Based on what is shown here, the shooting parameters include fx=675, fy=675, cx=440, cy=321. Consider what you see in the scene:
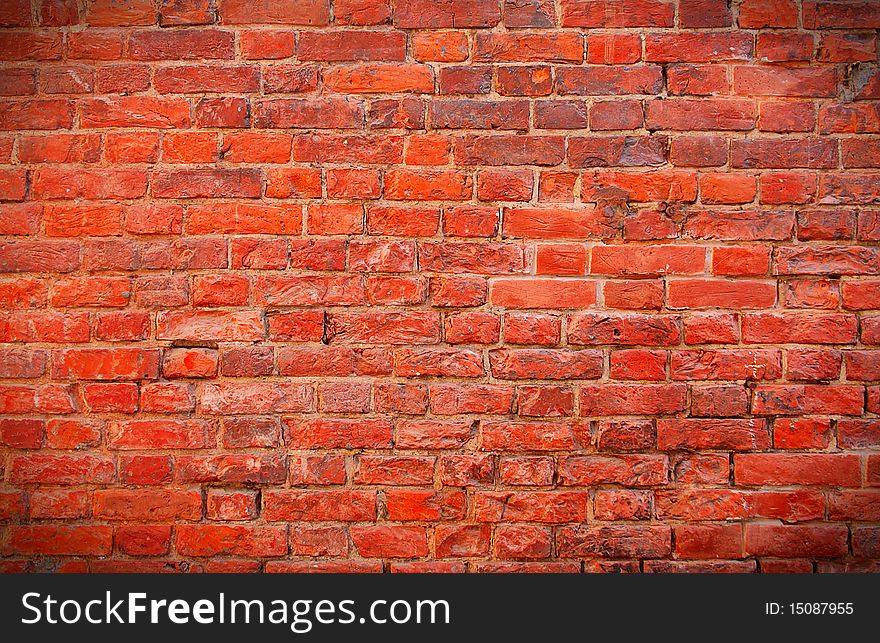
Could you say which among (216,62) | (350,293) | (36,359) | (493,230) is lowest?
(36,359)

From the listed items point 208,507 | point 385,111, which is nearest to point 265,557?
point 208,507

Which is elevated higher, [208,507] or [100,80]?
[100,80]

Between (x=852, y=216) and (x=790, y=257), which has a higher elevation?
(x=852, y=216)

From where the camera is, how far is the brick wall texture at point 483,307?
1705 mm

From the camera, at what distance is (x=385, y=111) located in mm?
1710

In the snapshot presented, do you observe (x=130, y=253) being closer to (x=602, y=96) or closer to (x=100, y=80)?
(x=100, y=80)

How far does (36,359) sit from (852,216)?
2.09m

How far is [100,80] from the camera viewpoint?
172 cm

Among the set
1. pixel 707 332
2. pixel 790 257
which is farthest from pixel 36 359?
pixel 790 257

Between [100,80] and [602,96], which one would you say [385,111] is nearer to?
[602,96]

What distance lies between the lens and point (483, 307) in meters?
1.71

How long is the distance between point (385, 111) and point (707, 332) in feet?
3.24

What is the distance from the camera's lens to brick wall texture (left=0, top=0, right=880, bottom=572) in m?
1.71

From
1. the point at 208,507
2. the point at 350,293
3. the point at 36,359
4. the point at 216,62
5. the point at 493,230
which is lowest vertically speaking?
the point at 208,507
